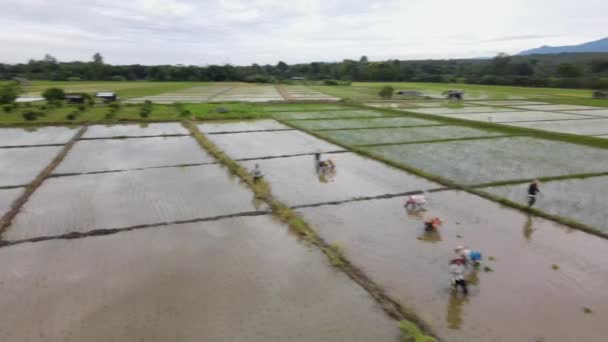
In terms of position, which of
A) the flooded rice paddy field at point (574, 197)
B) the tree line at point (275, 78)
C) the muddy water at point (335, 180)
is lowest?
the flooded rice paddy field at point (574, 197)

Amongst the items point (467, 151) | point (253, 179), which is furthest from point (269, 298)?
point (467, 151)

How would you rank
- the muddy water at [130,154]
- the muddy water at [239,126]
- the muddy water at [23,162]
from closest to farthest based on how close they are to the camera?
the muddy water at [23,162], the muddy water at [130,154], the muddy water at [239,126]

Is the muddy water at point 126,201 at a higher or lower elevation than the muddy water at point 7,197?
lower

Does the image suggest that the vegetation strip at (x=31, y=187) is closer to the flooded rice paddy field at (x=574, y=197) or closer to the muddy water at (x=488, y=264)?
the muddy water at (x=488, y=264)

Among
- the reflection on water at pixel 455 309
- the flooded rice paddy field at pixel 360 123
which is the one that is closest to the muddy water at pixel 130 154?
the flooded rice paddy field at pixel 360 123

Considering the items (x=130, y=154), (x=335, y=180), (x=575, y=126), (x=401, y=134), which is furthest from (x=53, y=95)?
(x=575, y=126)

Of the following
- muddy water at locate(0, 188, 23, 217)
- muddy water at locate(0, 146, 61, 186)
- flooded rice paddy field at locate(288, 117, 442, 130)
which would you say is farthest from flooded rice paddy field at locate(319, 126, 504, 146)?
muddy water at locate(0, 188, 23, 217)

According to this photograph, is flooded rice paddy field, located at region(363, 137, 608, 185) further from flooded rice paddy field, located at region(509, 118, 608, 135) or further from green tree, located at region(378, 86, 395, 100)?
green tree, located at region(378, 86, 395, 100)

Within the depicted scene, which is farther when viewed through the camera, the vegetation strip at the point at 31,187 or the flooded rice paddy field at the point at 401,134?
the flooded rice paddy field at the point at 401,134

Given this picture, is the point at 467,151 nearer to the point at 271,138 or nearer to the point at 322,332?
the point at 271,138
